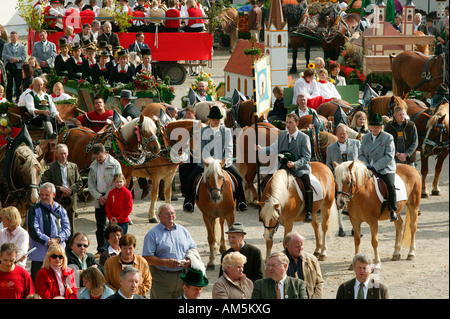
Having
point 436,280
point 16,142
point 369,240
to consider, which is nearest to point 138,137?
point 16,142

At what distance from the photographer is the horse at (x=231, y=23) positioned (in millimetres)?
32500

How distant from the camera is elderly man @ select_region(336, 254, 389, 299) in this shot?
954 centimetres

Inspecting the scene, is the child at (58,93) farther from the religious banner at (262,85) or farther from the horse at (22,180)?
the horse at (22,180)

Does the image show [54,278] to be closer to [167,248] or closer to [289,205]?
[167,248]

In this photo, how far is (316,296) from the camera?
10.0 meters

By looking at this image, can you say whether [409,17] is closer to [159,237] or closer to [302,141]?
[302,141]

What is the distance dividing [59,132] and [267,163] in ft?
12.7

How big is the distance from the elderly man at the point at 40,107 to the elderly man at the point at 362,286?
856 centimetres

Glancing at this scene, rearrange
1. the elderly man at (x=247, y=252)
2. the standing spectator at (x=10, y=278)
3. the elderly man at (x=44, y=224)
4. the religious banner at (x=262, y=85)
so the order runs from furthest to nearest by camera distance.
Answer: the religious banner at (x=262, y=85) → the elderly man at (x=44, y=224) → the elderly man at (x=247, y=252) → the standing spectator at (x=10, y=278)

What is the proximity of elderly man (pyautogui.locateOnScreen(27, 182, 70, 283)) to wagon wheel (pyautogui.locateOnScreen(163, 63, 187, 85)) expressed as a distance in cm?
1443

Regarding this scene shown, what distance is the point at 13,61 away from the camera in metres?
23.9

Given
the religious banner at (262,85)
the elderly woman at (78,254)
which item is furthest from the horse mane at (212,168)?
the elderly woman at (78,254)

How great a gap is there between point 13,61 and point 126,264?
14571 mm

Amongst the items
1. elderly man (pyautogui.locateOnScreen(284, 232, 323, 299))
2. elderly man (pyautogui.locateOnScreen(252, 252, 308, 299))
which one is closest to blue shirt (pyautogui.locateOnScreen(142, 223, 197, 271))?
elderly man (pyautogui.locateOnScreen(284, 232, 323, 299))
